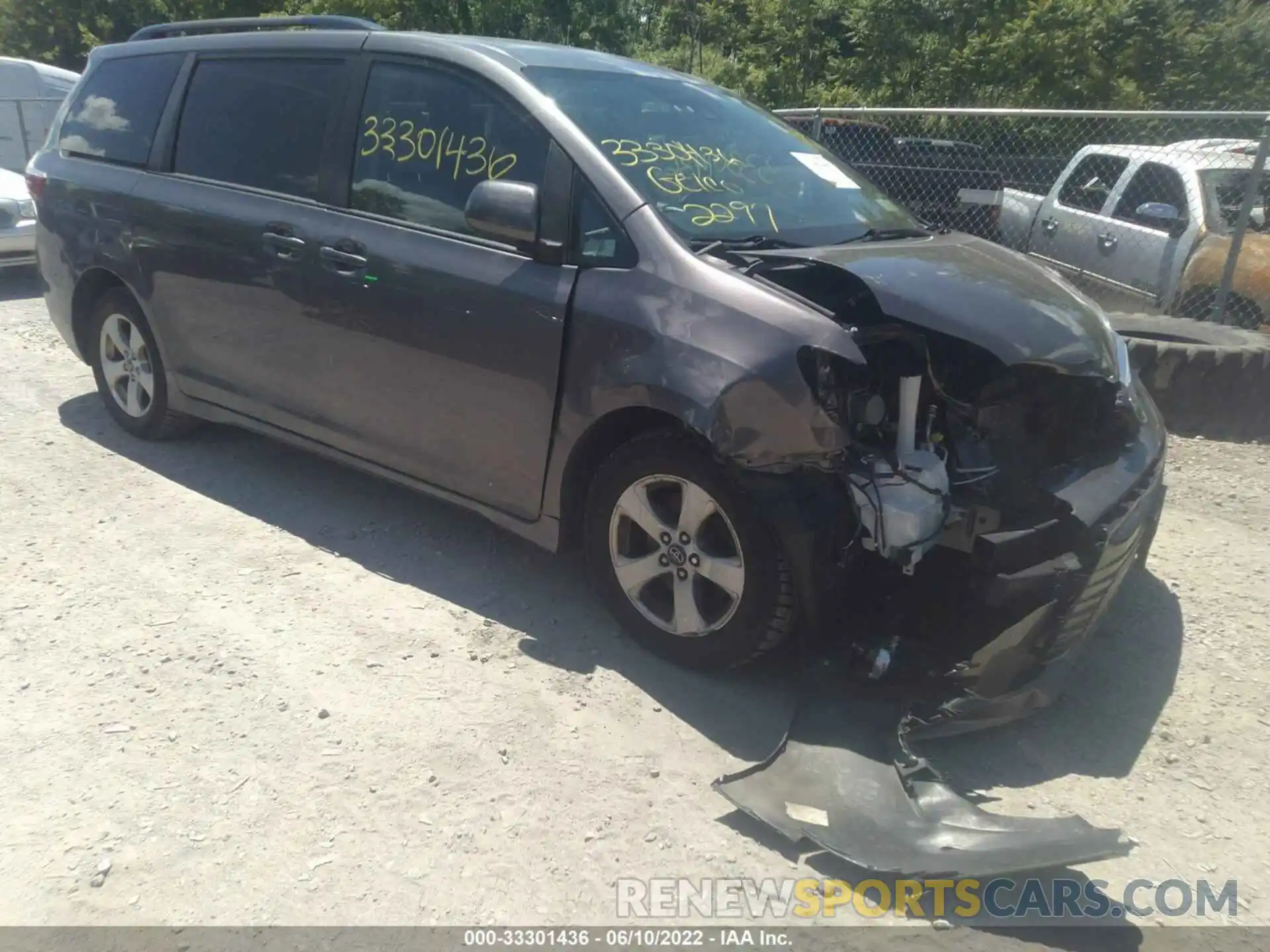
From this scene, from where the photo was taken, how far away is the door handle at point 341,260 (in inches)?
162

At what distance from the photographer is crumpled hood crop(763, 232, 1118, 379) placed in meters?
3.21

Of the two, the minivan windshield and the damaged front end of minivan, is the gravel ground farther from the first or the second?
the minivan windshield

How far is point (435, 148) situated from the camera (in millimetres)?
4016

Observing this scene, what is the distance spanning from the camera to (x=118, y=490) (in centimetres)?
497

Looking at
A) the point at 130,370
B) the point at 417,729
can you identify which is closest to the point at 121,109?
the point at 130,370

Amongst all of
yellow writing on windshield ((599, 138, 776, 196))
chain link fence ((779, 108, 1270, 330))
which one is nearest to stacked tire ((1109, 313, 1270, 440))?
chain link fence ((779, 108, 1270, 330))

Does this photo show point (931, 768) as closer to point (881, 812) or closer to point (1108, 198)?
point (881, 812)

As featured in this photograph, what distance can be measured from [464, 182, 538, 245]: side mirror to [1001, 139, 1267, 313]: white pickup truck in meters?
5.65

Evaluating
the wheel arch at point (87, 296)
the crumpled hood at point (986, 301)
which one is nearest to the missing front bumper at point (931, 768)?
the crumpled hood at point (986, 301)

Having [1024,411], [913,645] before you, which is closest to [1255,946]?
[913,645]

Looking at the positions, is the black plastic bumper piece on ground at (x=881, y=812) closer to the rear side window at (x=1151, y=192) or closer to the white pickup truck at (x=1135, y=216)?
the white pickup truck at (x=1135, y=216)

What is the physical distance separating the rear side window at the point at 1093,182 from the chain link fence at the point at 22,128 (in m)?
11.8

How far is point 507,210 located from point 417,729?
171 centimetres

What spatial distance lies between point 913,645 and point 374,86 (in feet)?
9.91
